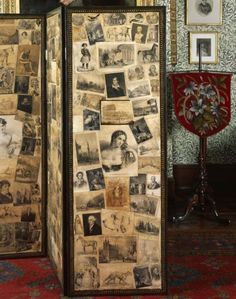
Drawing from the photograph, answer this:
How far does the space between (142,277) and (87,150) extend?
0.84 meters

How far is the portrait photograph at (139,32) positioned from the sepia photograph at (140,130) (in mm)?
464

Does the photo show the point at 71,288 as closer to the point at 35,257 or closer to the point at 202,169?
the point at 35,257

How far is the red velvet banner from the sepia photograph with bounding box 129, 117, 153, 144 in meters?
2.42

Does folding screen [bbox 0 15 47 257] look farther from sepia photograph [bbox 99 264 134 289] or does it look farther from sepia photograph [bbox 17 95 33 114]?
sepia photograph [bbox 99 264 134 289]

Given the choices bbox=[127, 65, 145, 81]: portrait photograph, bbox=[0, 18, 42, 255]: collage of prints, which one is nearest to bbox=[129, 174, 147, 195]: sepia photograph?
bbox=[127, 65, 145, 81]: portrait photograph

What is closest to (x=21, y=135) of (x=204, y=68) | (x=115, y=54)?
(x=115, y=54)

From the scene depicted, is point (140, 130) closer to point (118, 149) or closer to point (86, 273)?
point (118, 149)

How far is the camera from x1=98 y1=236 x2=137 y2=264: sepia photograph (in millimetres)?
3898

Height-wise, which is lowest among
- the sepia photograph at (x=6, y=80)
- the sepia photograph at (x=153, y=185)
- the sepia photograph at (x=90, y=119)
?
the sepia photograph at (x=153, y=185)

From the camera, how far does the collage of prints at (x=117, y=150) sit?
378 cm

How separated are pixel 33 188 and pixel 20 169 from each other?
0.17m

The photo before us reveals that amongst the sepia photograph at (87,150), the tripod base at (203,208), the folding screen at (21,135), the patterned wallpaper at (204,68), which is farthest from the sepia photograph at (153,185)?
the patterned wallpaper at (204,68)

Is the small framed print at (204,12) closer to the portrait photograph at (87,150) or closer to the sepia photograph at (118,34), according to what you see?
the sepia photograph at (118,34)

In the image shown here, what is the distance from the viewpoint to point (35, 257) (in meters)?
4.75
